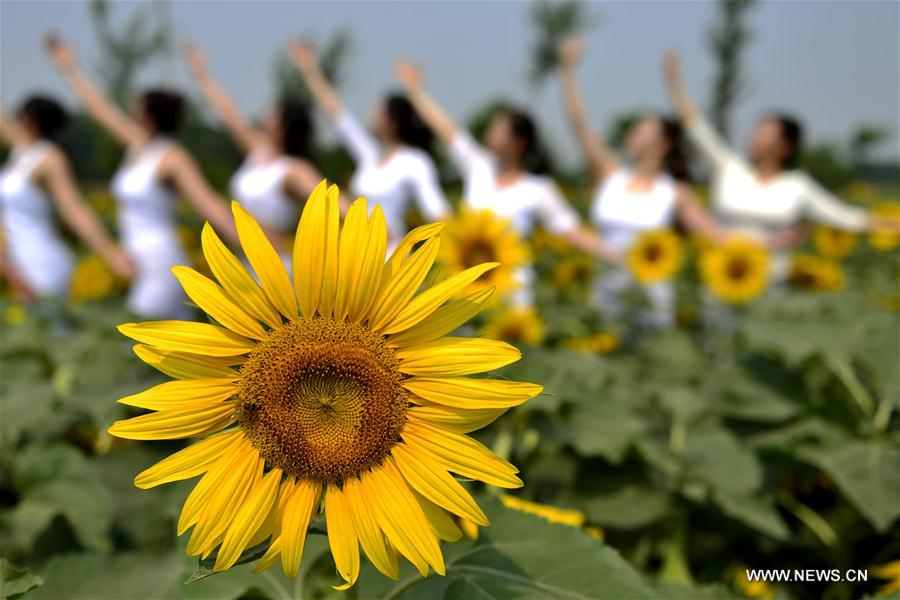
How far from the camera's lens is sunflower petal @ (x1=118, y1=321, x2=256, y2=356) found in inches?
31.4

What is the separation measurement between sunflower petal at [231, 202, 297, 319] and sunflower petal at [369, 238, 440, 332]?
0.10m

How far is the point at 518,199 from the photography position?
390cm

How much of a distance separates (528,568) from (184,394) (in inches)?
18.0

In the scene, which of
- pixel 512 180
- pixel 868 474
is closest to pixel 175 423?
pixel 868 474

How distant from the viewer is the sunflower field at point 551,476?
89 cm

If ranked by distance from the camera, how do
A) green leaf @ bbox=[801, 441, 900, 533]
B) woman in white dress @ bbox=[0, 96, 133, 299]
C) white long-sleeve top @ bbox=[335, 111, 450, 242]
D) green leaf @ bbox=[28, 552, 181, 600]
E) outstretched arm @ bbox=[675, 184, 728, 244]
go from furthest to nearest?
outstretched arm @ bbox=[675, 184, 728, 244] < woman in white dress @ bbox=[0, 96, 133, 299] < white long-sleeve top @ bbox=[335, 111, 450, 242] < green leaf @ bbox=[801, 441, 900, 533] < green leaf @ bbox=[28, 552, 181, 600]

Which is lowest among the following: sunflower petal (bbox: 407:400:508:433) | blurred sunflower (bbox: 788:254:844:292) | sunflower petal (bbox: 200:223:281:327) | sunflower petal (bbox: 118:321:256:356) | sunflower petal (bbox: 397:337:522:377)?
blurred sunflower (bbox: 788:254:844:292)

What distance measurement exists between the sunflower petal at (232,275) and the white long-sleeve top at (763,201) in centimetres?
380

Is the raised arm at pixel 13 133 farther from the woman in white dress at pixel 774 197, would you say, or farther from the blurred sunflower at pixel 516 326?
the woman in white dress at pixel 774 197

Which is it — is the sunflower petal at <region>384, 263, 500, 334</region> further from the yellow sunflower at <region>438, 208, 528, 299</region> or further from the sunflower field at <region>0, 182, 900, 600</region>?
the yellow sunflower at <region>438, 208, 528, 299</region>

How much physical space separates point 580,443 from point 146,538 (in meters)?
0.96

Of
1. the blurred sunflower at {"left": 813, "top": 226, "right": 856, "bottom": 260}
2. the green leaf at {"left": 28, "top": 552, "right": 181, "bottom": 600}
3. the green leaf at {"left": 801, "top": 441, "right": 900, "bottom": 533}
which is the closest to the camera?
the green leaf at {"left": 28, "top": 552, "right": 181, "bottom": 600}

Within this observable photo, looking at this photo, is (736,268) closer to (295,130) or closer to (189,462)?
(295,130)

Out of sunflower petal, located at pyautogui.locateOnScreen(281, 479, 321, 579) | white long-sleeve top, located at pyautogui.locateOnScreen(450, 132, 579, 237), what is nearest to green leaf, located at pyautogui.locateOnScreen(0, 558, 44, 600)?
sunflower petal, located at pyautogui.locateOnScreen(281, 479, 321, 579)
